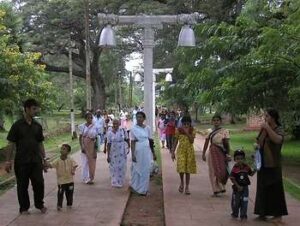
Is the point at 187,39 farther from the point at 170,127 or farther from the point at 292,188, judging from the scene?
the point at 170,127

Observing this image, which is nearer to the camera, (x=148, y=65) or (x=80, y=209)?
(x=80, y=209)

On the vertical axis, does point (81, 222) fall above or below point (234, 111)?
below

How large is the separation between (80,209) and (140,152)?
2.09 m

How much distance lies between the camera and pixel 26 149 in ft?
29.3

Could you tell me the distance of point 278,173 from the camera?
8320mm

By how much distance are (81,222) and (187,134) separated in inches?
135

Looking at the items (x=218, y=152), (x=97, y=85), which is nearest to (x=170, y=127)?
(x=218, y=152)

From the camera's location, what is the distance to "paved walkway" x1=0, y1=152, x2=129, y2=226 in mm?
8625

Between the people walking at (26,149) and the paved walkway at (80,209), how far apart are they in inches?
18.1

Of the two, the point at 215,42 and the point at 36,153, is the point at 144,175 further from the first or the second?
the point at 215,42

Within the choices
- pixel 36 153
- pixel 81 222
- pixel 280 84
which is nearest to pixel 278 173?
pixel 81 222

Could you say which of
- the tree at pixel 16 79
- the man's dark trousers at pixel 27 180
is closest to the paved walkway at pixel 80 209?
the man's dark trousers at pixel 27 180

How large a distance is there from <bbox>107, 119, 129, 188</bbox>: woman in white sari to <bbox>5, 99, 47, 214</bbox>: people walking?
3531 mm

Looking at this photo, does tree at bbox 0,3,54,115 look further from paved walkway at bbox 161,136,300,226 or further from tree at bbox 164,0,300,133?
paved walkway at bbox 161,136,300,226
